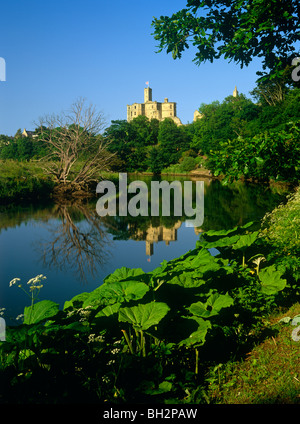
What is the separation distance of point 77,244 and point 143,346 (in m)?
5.53

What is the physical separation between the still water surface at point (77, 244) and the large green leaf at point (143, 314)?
75.2 inches

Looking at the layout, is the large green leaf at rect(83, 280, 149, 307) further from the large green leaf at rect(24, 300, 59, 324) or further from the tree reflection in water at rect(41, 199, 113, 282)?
the tree reflection in water at rect(41, 199, 113, 282)

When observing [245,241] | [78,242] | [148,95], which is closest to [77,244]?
[78,242]

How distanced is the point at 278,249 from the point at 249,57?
260 centimetres

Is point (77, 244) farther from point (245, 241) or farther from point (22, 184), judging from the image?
point (22, 184)

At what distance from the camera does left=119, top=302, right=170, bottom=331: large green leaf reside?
200 centimetres

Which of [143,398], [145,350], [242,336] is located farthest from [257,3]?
[143,398]

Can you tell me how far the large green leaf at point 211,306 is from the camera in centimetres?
226

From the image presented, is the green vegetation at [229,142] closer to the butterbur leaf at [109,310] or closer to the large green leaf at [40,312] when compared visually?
the butterbur leaf at [109,310]

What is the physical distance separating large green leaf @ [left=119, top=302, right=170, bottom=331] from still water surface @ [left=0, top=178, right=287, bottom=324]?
1.91 m

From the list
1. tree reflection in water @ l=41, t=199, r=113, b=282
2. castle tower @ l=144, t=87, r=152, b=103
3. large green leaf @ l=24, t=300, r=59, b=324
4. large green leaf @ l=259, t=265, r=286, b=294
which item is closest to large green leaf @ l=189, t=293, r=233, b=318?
large green leaf @ l=259, t=265, r=286, b=294

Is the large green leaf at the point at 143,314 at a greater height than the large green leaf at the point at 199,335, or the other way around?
the large green leaf at the point at 143,314

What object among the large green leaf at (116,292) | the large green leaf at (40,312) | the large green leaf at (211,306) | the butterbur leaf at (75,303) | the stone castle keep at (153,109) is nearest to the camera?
the large green leaf at (40,312)

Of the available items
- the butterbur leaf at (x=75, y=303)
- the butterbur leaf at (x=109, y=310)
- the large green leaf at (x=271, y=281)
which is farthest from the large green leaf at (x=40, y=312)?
the large green leaf at (x=271, y=281)
